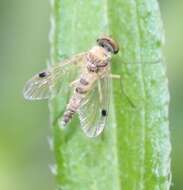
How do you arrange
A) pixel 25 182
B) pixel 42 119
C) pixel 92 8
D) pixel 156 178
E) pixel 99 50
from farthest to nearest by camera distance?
→ 1. pixel 42 119
2. pixel 25 182
3. pixel 99 50
4. pixel 92 8
5. pixel 156 178

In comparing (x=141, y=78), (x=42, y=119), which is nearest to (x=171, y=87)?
(x=42, y=119)

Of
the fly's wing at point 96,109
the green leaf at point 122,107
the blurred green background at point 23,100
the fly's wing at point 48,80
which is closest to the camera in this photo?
the green leaf at point 122,107

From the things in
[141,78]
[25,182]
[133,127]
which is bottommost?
[25,182]

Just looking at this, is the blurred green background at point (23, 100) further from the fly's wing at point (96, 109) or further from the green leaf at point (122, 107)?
the green leaf at point (122, 107)

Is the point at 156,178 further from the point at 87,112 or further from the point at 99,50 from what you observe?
the point at 99,50

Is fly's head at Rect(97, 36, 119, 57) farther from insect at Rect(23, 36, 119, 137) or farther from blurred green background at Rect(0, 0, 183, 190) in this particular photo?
blurred green background at Rect(0, 0, 183, 190)

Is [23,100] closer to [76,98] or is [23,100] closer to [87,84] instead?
[87,84]

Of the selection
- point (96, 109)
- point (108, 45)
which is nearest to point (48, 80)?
point (96, 109)

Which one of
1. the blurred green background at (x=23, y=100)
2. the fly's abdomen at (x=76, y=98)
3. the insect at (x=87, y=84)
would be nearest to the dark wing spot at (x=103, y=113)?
the insect at (x=87, y=84)
